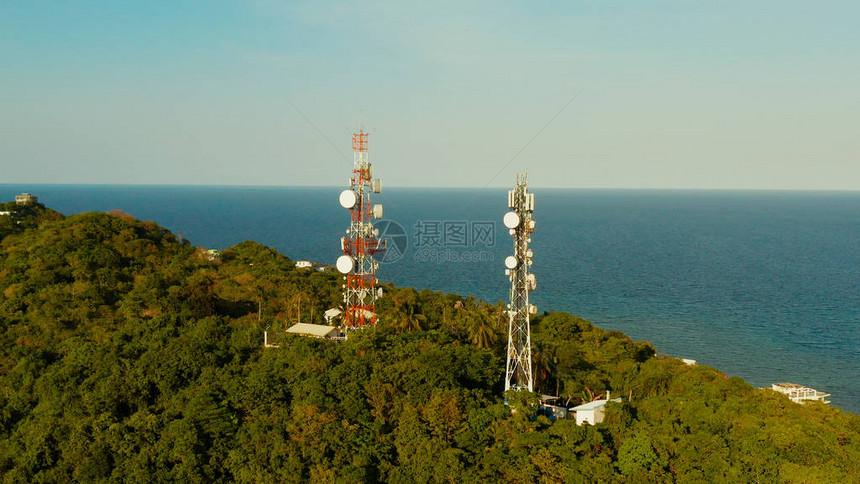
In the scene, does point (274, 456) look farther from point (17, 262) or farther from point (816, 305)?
point (816, 305)

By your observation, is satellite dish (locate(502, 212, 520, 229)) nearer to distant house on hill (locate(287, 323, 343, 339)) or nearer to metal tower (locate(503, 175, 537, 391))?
metal tower (locate(503, 175, 537, 391))

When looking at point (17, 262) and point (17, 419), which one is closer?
point (17, 419)

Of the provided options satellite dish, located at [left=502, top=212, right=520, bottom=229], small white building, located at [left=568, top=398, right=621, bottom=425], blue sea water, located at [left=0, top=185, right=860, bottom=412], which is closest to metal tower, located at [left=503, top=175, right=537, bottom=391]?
satellite dish, located at [left=502, top=212, right=520, bottom=229]

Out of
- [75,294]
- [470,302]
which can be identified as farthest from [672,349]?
[75,294]

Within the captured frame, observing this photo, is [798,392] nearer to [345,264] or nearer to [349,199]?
[345,264]

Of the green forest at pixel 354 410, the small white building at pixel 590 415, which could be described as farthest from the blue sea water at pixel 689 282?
the small white building at pixel 590 415

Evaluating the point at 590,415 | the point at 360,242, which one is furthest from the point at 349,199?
the point at 590,415
